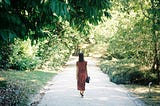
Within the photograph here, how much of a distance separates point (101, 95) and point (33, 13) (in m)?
6.26

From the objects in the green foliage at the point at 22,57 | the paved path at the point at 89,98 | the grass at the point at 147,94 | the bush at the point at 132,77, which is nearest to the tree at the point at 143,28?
the bush at the point at 132,77

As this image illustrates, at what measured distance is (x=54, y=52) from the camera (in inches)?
1177

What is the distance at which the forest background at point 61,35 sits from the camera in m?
8.52

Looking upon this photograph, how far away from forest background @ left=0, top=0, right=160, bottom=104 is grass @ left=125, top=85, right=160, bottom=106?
0.28 m

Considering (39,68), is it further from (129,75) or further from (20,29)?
(20,29)

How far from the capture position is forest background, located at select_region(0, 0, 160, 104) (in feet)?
28.0

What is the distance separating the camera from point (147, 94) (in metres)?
16.1

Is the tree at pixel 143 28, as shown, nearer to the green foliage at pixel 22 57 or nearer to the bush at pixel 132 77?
the bush at pixel 132 77

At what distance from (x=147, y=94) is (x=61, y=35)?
10.4 metres

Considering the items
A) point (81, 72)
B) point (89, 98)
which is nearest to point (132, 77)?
point (81, 72)

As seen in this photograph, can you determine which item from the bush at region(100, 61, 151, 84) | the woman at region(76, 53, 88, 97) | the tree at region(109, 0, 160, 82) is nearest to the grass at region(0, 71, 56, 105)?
the woman at region(76, 53, 88, 97)

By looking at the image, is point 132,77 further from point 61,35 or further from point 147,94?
point 61,35

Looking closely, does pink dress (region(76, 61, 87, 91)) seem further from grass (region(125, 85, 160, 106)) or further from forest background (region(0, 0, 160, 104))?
grass (region(125, 85, 160, 106))

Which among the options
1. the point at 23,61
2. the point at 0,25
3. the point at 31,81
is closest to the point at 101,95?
the point at 31,81
